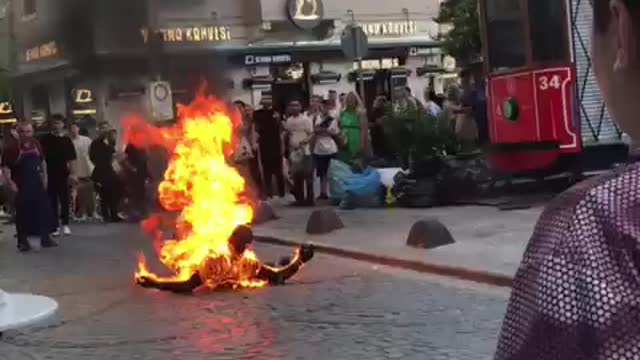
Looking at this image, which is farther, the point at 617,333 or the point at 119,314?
the point at 119,314

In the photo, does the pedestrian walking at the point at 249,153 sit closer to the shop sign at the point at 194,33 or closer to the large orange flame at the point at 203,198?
the large orange flame at the point at 203,198

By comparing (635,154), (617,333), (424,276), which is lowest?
(424,276)

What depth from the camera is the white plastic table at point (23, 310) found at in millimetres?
7784

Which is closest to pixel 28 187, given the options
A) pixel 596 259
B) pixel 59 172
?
pixel 59 172

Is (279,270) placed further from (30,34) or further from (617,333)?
(617,333)

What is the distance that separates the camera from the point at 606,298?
1.04 m

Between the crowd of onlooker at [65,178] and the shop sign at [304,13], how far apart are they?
3159 mm

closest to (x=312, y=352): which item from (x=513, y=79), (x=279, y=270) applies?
(x=279, y=270)

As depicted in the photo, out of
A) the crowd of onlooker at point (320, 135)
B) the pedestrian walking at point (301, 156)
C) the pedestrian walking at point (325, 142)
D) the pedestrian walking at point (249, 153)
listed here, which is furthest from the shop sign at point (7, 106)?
the pedestrian walking at point (325, 142)

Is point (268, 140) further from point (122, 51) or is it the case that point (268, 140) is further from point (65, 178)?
point (122, 51)

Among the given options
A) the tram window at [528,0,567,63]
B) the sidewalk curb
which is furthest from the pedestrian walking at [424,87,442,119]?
the sidewalk curb

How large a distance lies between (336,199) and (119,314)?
7.90 m

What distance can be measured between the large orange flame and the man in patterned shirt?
8.11 metres

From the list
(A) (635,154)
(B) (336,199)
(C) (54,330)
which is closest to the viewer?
(A) (635,154)
